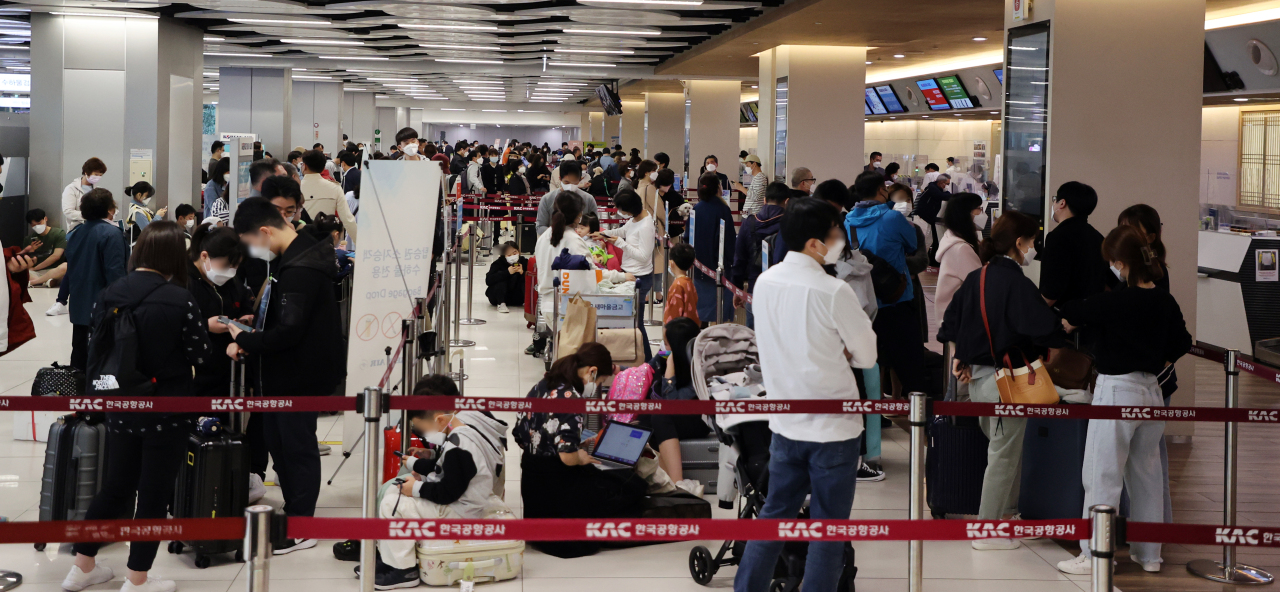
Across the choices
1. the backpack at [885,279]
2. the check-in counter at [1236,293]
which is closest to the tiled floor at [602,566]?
the backpack at [885,279]

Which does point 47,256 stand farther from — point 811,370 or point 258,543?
point 258,543

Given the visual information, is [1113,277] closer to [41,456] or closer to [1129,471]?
[1129,471]

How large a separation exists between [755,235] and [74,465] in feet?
19.1

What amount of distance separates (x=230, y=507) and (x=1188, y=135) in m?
6.49

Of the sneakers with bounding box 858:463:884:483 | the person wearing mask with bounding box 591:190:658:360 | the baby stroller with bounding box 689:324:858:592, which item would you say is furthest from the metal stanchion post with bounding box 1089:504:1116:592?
the person wearing mask with bounding box 591:190:658:360

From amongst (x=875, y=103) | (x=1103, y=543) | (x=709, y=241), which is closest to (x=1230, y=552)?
(x=1103, y=543)

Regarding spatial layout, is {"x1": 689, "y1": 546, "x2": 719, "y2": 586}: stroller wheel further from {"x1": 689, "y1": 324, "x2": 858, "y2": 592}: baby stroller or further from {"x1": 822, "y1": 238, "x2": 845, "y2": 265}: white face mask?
{"x1": 822, "y1": 238, "x2": 845, "y2": 265}: white face mask

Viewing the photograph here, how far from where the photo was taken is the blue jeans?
153 inches

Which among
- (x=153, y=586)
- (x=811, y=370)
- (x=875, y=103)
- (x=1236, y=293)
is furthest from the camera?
(x=875, y=103)

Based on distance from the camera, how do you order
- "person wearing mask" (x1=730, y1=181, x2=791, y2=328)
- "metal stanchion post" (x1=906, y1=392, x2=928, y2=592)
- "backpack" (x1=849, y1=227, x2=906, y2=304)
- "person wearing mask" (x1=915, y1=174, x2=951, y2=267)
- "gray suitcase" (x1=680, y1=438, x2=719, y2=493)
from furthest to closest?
"person wearing mask" (x1=915, y1=174, x2=951, y2=267), "person wearing mask" (x1=730, y1=181, x2=791, y2=328), "backpack" (x1=849, y1=227, x2=906, y2=304), "gray suitcase" (x1=680, y1=438, x2=719, y2=493), "metal stanchion post" (x1=906, y1=392, x2=928, y2=592)

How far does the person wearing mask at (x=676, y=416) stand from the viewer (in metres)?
5.99

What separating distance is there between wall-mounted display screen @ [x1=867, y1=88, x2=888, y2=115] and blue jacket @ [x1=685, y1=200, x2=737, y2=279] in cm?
1333

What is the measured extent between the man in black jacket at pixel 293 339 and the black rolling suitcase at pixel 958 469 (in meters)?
3.07

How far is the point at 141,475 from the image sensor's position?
441 centimetres
